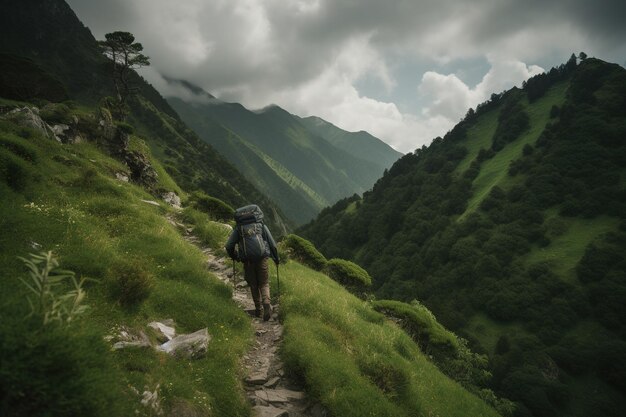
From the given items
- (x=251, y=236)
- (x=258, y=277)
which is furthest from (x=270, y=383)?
(x=251, y=236)

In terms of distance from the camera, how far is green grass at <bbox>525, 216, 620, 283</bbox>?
8638 cm

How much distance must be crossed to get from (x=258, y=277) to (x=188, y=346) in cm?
387

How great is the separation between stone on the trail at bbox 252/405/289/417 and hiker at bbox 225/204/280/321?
4025 millimetres

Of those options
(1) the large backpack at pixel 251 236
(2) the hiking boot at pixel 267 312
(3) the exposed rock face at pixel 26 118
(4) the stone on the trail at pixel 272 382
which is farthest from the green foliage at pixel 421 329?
(3) the exposed rock face at pixel 26 118

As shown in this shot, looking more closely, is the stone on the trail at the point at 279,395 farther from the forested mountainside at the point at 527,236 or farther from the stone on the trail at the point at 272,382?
the forested mountainside at the point at 527,236

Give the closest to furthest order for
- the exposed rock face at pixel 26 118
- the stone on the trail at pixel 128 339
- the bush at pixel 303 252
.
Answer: the stone on the trail at pixel 128 339, the exposed rock face at pixel 26 118, the bush at pixel 303 252

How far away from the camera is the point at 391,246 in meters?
127

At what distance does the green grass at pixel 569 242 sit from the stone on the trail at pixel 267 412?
334 ft

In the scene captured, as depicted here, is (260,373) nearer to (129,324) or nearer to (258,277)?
(129,324)

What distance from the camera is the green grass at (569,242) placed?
86375 mm

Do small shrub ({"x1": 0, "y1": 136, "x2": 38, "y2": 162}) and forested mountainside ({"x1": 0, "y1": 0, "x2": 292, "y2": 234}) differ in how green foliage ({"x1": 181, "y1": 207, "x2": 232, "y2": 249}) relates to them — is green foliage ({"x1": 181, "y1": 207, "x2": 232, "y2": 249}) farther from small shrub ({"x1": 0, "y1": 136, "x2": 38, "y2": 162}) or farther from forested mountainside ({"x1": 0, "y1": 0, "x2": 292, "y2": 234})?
forested mountainside ({"x1": 0, "y1": 0, "x2": 292, "y2": 234})

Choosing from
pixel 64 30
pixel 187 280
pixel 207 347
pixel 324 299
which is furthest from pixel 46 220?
pixel 64 30

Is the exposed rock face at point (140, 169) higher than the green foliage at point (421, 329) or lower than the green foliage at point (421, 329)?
higher

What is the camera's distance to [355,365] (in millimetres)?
8906
